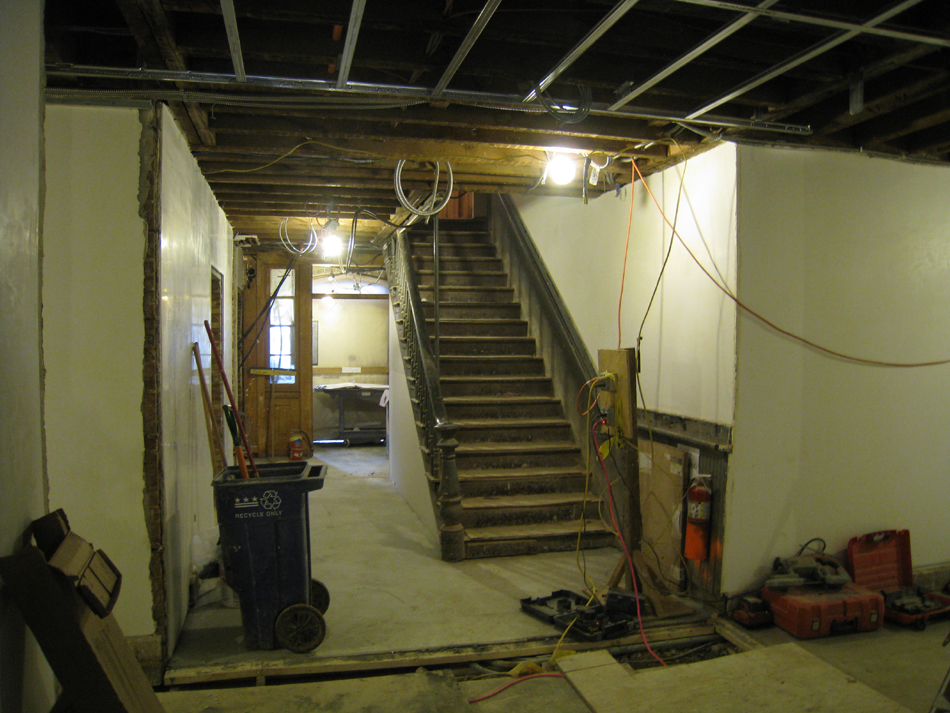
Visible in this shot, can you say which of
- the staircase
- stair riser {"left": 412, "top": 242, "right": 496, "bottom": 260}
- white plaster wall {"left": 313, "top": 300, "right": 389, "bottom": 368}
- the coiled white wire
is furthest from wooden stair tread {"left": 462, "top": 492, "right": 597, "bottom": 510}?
white plaster wall {"left": 313, "top": 300, "right": 389, "bottom": 368}

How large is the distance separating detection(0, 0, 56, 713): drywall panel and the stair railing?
2853 millimetres

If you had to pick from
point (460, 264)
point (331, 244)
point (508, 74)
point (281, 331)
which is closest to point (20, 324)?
point (508, 74)

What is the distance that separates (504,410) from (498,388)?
1.00ft

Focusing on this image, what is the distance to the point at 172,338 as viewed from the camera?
3.13 metres

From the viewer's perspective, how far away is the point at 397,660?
2.98m

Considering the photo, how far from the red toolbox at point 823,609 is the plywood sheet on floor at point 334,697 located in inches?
69.6

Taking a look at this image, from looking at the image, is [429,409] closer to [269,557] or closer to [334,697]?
[269,557]

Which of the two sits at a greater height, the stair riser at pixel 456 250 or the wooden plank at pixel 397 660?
the stair riser at pixel 456 250

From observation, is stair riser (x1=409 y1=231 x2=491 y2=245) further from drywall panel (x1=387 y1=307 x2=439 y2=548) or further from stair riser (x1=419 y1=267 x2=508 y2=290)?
drywall panel (x1=387 y1=307 x2=439 y2=548)

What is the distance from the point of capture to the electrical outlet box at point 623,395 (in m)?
3.40

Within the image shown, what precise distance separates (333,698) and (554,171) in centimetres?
322

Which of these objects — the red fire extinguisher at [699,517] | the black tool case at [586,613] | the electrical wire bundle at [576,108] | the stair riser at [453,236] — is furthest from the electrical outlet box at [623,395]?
the stair riser at [453,236]

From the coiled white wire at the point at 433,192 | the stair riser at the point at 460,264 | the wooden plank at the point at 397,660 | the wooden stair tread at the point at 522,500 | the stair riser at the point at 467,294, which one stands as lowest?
the wooden plank at the point at 397,660

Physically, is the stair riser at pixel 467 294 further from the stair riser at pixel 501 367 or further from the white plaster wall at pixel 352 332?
the white plaster wall at pixel 352 332
